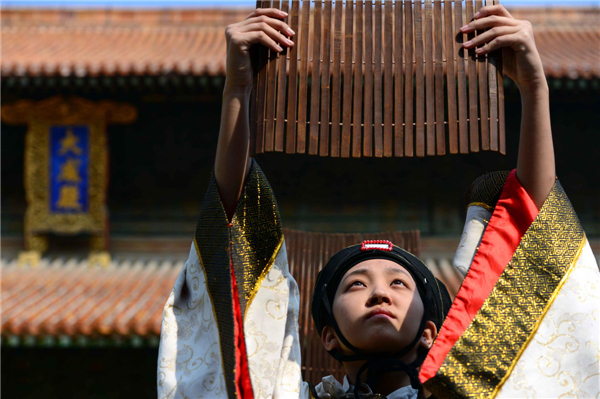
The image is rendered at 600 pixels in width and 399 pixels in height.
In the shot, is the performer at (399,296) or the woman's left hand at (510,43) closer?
the performer at (399,296)

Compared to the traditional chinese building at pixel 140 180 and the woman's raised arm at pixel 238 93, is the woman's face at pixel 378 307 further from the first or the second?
the traditional chinese building at pixel 140 180

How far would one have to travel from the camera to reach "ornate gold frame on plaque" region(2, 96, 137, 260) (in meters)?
7.22

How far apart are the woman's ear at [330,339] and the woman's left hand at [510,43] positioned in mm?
971

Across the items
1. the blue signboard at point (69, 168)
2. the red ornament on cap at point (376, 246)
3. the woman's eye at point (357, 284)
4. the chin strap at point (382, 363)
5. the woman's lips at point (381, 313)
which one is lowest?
the chin strap at point (382, 363)

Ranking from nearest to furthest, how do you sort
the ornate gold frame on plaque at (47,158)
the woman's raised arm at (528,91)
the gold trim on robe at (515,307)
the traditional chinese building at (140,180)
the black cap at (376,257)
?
the gold trim on robe at (515,307), the woman's raised arm at (528,91), the black cap at (376,257), the traditional chinese building at (140,180), the ornate gold frame on plaque at (47,158)

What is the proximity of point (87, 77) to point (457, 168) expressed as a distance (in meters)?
4.45

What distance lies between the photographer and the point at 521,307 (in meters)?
1.72

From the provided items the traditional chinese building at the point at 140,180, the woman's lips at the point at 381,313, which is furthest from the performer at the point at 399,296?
the traditional chinese building at the point at 140,180

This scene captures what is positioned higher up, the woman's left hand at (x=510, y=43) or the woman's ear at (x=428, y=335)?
the woman's left hand at (x=510, y=43)

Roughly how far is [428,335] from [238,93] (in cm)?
98

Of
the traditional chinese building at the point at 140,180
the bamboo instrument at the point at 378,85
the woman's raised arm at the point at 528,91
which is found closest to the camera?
the woman's raised arm at the point at 528,91

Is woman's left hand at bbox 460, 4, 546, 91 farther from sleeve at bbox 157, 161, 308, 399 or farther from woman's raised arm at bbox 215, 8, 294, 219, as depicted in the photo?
sleeve at bbox 157, 161, 308, 399

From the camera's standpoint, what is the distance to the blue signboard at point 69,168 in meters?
7.31

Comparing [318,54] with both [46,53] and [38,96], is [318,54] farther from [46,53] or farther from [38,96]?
[46,53]
